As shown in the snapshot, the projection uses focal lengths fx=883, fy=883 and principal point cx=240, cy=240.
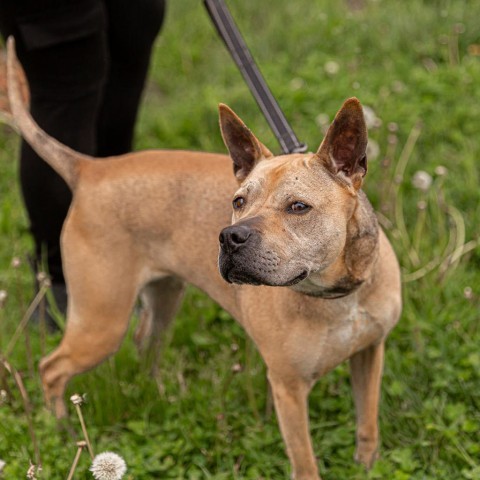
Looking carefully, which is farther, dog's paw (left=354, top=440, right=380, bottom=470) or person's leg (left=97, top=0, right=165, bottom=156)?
person's leg (left=97, top=0, right=165, bottom=156)

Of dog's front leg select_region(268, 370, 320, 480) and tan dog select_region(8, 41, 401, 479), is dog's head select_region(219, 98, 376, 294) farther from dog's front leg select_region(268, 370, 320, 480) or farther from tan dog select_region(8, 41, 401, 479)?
dog's front leg select_region(268, 370, 320, 480)

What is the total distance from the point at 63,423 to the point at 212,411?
0.64 metres

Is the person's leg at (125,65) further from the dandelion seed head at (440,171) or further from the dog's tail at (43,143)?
the dandelion seed head at (440,171)

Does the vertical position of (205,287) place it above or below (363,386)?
above

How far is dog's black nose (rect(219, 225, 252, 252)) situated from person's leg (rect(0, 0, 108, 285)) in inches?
54.5

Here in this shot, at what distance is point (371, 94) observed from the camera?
556 cm

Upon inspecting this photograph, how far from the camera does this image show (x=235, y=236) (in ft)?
8.59

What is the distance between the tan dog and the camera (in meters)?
2.76

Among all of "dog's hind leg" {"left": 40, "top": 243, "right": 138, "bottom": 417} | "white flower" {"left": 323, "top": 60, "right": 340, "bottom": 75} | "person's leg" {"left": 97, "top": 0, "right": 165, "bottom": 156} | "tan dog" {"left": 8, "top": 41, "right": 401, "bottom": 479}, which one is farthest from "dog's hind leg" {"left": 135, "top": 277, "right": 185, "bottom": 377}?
"white flower" {"left": 323, "top": 60, "right": 340, "bottom": 75}

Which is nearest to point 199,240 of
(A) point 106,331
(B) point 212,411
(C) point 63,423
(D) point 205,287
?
(D) point 205,287

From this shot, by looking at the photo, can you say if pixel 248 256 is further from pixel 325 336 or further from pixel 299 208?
pixel 325 336

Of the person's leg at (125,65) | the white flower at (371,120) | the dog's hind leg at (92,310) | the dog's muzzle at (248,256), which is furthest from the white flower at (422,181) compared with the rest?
the dog's muzzle at (248,256)

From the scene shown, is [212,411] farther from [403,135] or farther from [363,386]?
[403,135]

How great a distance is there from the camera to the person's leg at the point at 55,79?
11.6 ft
